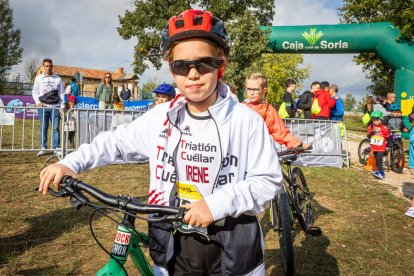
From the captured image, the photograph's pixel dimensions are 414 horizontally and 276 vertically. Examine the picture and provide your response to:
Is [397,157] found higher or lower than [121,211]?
lower

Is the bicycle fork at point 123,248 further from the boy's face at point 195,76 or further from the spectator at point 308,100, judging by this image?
the spectator at point 308,100

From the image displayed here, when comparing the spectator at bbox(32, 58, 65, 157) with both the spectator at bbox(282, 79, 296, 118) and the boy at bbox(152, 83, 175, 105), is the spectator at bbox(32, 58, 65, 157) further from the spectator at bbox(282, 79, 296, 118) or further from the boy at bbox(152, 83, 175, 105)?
the spectator at bbox(282, 79, 296, 118)

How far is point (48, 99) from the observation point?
356 inches

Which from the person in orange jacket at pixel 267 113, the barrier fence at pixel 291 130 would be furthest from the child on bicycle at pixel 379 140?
the person in orange jacket at pixel 267 113

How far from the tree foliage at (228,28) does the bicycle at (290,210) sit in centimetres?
1690

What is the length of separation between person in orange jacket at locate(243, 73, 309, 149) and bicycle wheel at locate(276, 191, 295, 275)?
0.84 m

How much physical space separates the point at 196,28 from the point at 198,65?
6.8 inches

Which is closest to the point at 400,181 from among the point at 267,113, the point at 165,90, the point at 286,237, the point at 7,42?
the point at 267,113

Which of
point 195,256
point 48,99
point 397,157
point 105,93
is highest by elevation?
point 105,93

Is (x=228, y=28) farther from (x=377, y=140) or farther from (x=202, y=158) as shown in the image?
(x=202, y=158)

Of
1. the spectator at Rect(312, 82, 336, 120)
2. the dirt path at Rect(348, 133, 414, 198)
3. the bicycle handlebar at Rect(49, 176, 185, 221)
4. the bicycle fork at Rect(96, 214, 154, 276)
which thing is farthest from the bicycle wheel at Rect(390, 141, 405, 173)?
the bicycle handlebar at Rect(49, 176, 185, 221)

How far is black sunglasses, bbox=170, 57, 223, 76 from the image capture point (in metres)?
1.60

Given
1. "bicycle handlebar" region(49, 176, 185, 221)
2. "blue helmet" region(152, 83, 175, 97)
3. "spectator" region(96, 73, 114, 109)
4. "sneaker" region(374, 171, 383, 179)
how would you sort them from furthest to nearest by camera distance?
"spectator" region(96, 73, 114, 109)
"sneaker" region(374, 171, 383, 179)
"blue helmet" region(152, 83, 175, 97)
"bicycle handlebar" region(49, 176, 185, 221)

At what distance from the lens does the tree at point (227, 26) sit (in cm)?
2147
